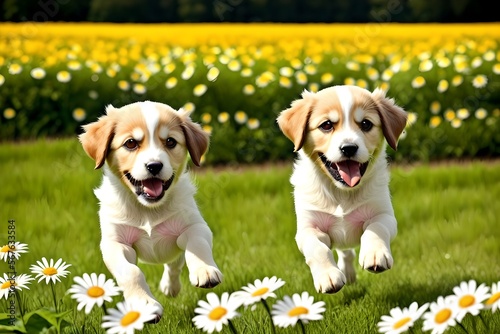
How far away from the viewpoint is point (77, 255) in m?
3.94

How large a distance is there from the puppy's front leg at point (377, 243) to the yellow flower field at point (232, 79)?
204cm

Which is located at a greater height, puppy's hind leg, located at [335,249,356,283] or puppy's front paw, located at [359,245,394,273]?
puppy's front paw, located at [359,245,394,273]

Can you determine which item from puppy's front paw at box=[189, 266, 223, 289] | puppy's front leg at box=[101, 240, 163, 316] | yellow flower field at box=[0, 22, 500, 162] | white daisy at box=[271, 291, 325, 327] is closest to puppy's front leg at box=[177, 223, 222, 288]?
puppy's front paw at box=[189, 266, 223, 289]

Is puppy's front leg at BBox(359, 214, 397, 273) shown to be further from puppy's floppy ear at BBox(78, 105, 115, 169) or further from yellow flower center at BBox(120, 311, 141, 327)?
puppy's floppy ear at BBox(78, 105, 115, 169)

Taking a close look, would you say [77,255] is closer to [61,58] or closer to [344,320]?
[344,320]

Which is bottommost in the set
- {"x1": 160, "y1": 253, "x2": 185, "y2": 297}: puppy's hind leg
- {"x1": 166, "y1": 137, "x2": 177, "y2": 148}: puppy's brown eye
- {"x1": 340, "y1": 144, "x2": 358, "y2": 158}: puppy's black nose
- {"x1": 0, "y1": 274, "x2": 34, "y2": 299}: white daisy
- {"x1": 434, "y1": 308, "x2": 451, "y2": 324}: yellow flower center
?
{"x1": 160, "y1": 253, "x2": 185, "y2": 297}: puppy's hind leg

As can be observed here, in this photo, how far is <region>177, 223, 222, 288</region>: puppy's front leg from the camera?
108 inches

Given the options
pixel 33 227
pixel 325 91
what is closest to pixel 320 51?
pixel 33 227

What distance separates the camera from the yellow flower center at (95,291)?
2.61m

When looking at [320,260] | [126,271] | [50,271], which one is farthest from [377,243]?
[50,271]

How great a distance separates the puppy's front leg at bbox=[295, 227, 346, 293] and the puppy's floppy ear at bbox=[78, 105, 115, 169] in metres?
0.81

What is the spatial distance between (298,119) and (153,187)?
61cm

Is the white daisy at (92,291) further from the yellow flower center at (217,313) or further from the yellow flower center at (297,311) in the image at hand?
the yellow flower center at (297,311)

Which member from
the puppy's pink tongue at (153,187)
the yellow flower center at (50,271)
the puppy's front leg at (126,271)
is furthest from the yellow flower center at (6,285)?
→ the puppy's pink tongue at (153,187)
